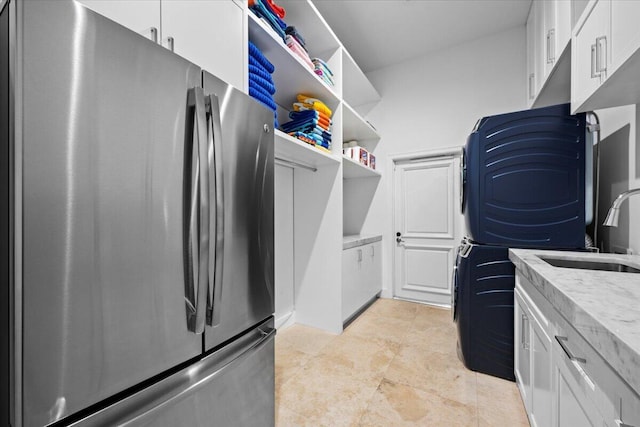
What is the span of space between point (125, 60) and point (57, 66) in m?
0.16

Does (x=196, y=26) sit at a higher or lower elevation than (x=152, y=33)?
higher

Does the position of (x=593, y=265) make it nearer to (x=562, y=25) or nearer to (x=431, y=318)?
(x=562, y=25)

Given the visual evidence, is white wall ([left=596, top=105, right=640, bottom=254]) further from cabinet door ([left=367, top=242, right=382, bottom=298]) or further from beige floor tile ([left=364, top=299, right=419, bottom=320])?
cabinet door ([left=367, top=242, right=382, bottom=298])

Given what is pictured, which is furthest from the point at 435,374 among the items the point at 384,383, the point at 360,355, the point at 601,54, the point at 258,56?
the point at 258,56

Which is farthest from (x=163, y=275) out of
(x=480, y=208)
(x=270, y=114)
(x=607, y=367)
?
(x=480, y=208)

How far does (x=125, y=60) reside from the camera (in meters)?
0.71

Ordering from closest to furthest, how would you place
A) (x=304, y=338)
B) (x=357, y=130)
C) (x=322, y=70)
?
(x=322, y=70)
(x=304, y=338)
(x=357, y=130)

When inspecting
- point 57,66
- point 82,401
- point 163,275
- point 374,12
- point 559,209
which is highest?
point 374,12

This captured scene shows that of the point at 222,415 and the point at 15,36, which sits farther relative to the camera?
the point at 222,415

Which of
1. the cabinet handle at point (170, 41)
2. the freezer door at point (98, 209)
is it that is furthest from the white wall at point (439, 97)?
the freezer door at point (98, 209)

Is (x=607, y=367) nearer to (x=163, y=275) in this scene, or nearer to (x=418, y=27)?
(x=163, y=275)

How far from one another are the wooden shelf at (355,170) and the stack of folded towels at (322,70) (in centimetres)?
73

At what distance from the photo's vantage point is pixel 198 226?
86 centimetres

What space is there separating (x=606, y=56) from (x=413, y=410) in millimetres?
2026
